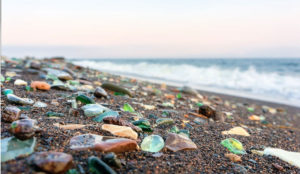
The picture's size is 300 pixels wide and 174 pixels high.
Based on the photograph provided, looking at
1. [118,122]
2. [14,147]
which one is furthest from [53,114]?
[14,147]

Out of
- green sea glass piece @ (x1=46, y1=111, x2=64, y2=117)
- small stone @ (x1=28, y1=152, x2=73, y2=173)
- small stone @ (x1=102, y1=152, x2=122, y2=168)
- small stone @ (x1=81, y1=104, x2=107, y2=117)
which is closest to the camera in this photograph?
small stone @ (x1=28, y1=152, x2=73, y2=173)

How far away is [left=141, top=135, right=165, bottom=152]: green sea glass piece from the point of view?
1454mm

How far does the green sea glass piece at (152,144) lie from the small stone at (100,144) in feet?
0.27

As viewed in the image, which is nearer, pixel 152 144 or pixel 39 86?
pixel 152 144

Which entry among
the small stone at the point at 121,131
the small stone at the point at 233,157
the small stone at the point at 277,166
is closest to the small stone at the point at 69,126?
the small stone at the point at 121,131

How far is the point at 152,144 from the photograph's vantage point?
4.92 feet

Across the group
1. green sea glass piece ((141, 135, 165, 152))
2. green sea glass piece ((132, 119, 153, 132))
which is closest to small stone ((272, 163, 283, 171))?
green sea glass piece ((141, 135, 165, 152))

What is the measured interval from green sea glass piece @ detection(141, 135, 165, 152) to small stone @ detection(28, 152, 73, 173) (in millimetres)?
510

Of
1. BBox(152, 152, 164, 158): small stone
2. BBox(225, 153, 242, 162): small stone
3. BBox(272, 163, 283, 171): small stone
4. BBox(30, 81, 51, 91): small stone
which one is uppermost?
BBox(30, 81, 51, 91): small stone

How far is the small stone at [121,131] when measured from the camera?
1559mm

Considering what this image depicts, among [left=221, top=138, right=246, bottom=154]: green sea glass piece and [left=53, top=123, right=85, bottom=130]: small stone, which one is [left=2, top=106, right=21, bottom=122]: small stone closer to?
[left=53, top=123, right=85, bottom=130]: small stone

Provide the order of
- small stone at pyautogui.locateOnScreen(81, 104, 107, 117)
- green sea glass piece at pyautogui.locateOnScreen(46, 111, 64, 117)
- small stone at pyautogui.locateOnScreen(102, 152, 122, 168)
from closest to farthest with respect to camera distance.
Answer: small stone at pyautogui.locateOnScreen(102, 152, 122, 168) < green sea glass piece at pyautogui.locateOnScreen(46, 111, 64, 117) < small stone at pyautogui.locateOnScreen(81, 104, 107, 117)

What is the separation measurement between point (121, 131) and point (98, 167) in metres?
0.51

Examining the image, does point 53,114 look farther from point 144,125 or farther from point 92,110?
point 144,125
